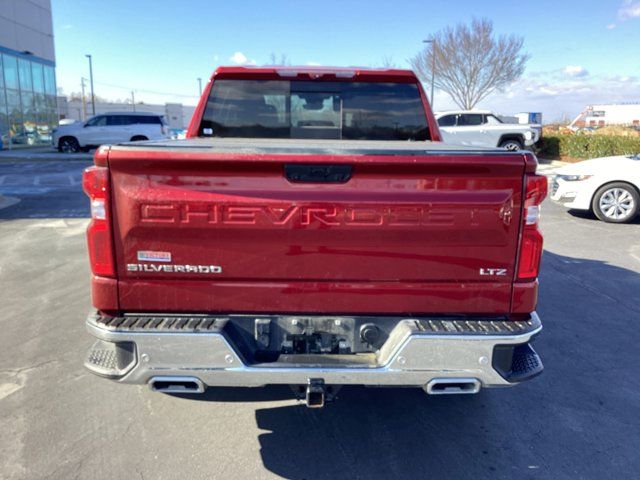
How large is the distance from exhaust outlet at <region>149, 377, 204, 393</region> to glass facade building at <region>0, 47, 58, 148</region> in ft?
99.5

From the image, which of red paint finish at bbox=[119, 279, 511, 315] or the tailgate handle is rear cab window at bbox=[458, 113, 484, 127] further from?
the tailgate handle

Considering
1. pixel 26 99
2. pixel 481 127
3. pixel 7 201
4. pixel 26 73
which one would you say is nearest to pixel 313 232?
pixel 7 201

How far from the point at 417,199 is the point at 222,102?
2638mm

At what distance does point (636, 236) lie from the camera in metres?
8.48

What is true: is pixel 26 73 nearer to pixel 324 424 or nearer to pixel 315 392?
pixel 324 424

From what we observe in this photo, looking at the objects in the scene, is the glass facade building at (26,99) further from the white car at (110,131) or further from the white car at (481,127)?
the white car at (481,127)

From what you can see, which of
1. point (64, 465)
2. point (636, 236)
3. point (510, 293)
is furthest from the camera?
point (636, 236)

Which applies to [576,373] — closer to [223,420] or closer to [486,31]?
[223,420]

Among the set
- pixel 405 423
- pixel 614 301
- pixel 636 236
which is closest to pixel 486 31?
pixel 636 236

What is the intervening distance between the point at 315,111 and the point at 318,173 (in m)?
2.24

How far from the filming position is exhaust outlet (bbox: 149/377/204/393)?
2.47 m

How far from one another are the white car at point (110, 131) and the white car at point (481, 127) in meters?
13.2

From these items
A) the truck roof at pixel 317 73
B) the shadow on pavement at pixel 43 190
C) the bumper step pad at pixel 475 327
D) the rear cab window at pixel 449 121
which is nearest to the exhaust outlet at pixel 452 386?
the bumper step pad at pixel 475 327

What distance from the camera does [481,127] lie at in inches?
774
